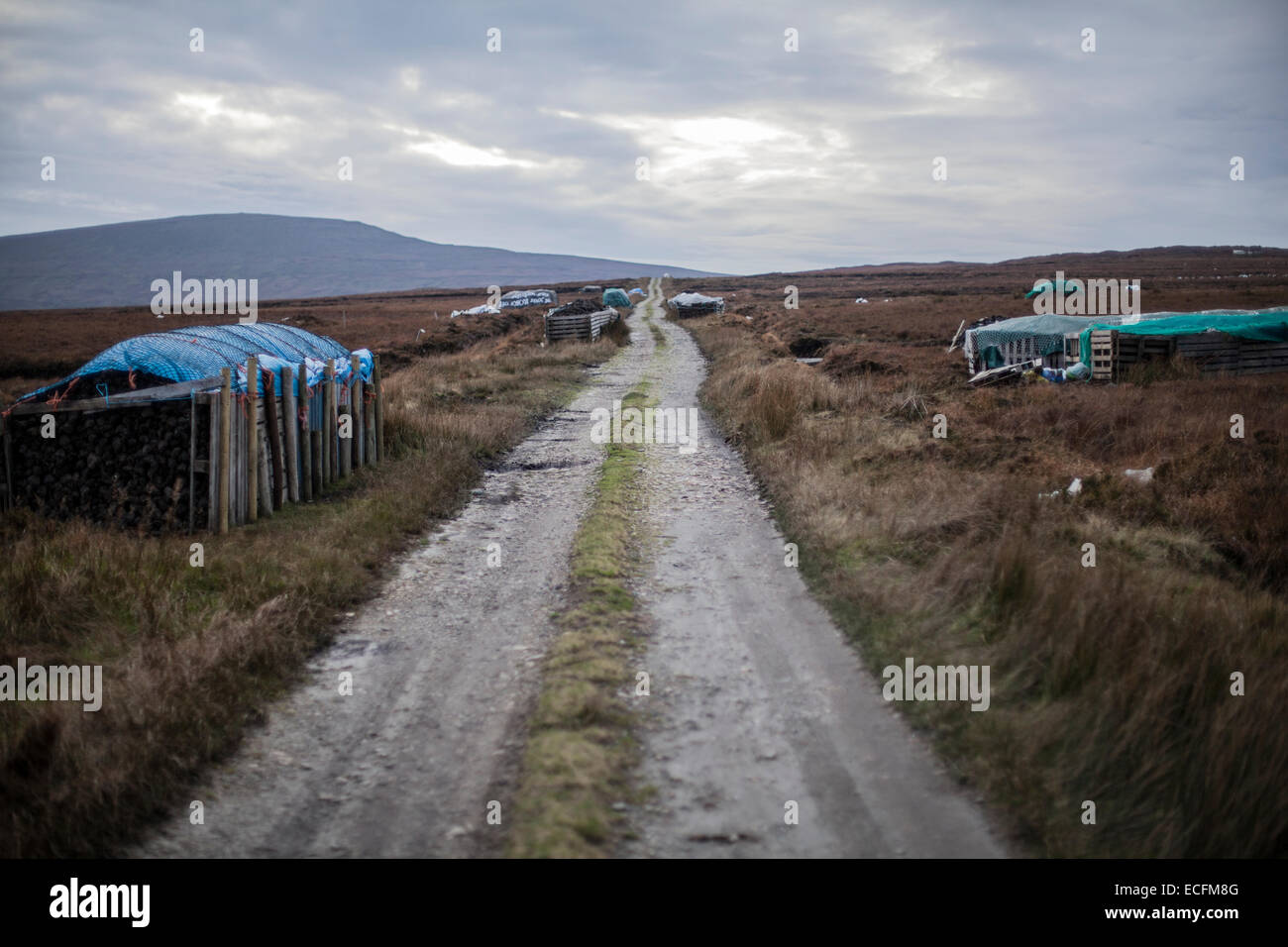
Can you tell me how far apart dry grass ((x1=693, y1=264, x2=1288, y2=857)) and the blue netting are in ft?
21.5

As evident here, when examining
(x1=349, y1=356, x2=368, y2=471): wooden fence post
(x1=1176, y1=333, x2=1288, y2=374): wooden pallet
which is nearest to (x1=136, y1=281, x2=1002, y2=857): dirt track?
(x1=349, y1=356, x2=368, y2=471): wooden fence post

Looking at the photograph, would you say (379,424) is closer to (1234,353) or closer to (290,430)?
(290,430)

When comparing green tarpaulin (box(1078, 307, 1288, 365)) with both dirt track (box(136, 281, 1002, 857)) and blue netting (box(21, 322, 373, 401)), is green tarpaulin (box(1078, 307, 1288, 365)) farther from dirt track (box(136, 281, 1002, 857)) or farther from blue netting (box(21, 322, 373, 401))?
blue netting (box(21, 322, 373, 401))

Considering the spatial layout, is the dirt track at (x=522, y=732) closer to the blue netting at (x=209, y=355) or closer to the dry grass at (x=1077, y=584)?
the dry grass at (x=1077, y=584)

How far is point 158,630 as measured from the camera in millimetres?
6375

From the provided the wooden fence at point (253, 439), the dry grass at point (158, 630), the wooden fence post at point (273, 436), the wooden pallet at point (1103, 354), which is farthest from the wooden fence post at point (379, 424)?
the wooden pallet at point (1103, 354)

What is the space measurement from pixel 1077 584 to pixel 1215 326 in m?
18.6

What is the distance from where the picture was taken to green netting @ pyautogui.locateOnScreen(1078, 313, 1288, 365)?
65.9 ft

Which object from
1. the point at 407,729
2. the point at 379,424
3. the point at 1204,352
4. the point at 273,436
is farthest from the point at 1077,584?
the point at 1204,352

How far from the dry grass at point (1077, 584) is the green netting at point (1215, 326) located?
18.0ft

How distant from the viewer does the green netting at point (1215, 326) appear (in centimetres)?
2009
